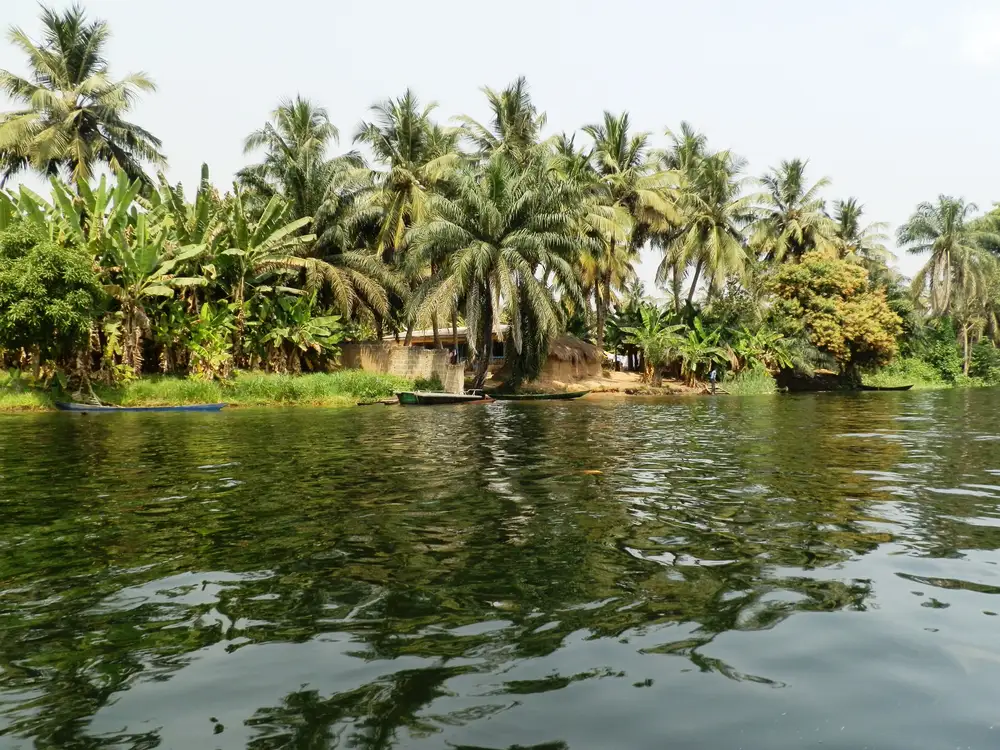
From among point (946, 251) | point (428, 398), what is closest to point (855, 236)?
point (946, 251)

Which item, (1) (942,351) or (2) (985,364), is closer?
(1) (942,351)

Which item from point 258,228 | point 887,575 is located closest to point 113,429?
point 258,228

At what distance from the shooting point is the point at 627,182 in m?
43.8

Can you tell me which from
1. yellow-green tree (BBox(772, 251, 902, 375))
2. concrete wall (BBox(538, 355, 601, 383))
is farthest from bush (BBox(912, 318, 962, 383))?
concrete wall (BBox(538, 355, 601, 383))

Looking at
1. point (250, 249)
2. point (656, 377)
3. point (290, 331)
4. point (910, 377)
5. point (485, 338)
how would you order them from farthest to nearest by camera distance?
point (910, 377), point (656, 377), point (485, 338), point (290, 331), point (250, 249)

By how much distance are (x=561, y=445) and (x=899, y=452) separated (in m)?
5.58

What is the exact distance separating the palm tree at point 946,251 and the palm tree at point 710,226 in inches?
721

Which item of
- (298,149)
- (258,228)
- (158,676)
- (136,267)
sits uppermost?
(298,149)

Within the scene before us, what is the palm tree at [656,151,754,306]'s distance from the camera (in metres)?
43.2

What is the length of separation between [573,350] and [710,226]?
38.8ft

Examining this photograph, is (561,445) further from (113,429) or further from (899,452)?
(113,429)

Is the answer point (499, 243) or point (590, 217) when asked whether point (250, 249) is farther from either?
point (590, 217)

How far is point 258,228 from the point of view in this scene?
30.5 meters

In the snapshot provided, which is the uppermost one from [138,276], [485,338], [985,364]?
[138,276]
